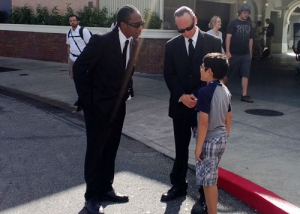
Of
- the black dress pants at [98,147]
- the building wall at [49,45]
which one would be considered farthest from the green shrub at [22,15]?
the black dress pants at [98,147]

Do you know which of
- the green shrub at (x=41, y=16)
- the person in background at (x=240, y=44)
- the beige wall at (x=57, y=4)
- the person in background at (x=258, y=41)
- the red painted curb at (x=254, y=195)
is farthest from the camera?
the person in background at (x=258, y=41)

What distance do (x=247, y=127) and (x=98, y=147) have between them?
3732 mm

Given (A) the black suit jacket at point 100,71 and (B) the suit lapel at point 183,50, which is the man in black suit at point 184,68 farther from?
(A) the black suit jacket at point 100,71

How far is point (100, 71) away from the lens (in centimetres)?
418

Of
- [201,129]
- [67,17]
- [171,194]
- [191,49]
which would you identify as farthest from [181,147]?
[67,17]

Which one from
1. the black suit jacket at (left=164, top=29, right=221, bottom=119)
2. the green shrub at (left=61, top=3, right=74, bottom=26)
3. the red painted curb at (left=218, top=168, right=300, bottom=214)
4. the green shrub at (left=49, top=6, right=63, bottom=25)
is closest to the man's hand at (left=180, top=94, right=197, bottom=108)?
the black suit jacket at (left=164, top=29, right=221, bottom=119)

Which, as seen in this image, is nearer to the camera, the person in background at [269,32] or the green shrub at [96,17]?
the green shrub at [96,17]

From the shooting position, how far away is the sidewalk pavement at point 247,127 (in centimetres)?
478

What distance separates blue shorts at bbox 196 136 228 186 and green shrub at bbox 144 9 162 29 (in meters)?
10.3

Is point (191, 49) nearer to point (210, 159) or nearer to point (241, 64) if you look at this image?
point (210, 159)

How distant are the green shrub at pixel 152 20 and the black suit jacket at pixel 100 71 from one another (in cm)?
977

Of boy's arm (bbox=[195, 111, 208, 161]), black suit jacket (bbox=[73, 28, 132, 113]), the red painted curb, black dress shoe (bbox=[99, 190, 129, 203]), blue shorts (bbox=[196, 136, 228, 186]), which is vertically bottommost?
black dress shoe (bbox=[99, 190, 129, 203])

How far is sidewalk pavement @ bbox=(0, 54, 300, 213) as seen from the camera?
4.78 m

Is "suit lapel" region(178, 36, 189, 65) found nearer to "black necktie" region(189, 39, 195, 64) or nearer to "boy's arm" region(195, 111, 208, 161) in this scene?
"black necktie" region(189, 39, 195, 64)
